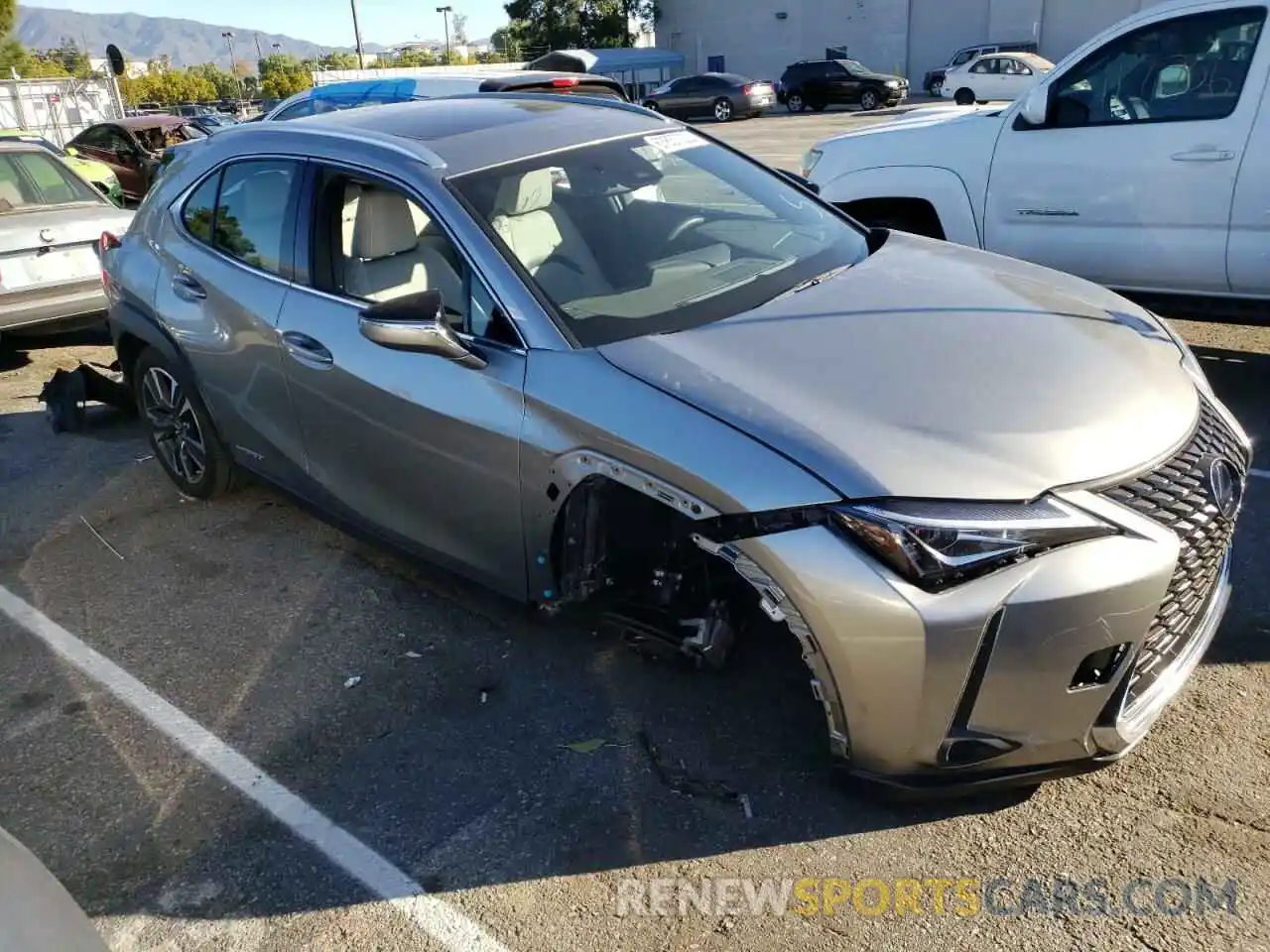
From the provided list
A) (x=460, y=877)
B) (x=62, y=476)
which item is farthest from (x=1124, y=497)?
(x=62, y=476)

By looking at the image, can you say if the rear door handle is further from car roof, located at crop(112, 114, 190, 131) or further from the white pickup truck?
car roof, located at crop(112, 114, 190, 131)

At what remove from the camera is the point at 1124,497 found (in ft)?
7.91

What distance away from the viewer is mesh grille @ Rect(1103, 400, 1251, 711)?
7.98ft

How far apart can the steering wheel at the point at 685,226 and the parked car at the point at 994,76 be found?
93.2 ft

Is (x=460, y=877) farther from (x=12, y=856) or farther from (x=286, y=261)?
(x=286, y=261)

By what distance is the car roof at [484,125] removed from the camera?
3.51m

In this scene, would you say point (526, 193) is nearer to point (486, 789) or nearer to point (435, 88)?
point (486, 789)

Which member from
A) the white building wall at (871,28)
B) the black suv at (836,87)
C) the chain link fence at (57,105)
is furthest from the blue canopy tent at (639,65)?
the chain link fence at (57,105)

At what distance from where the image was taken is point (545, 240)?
3.33 m

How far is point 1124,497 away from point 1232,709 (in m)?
1.09

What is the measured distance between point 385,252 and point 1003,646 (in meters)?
2.49

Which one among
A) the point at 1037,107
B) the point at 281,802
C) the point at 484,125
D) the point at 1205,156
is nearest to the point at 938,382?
the point at 484,125

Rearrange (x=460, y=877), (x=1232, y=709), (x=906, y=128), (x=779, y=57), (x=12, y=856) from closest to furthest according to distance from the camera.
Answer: (x=12, y=856), (x=460, y=877), (x=1232, y=709), (x=906, y=128), (x=779, y=57)

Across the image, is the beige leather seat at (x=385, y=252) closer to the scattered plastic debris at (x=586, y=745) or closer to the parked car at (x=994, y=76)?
the scattered plastic debris at (x=586, y=745)
